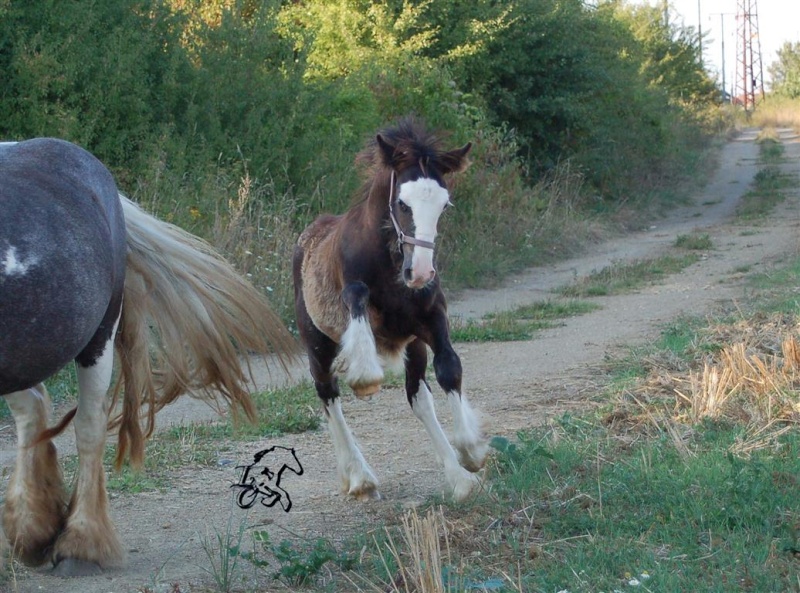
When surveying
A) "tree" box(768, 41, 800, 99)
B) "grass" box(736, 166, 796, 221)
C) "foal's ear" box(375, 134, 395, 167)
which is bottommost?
"grass" box(736, 166, 796, 221)

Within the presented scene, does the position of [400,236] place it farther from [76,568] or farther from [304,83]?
[304,83]

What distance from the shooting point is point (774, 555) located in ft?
11.9

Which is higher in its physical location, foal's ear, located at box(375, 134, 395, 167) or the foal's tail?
foal's ear, located at box(375, 134, 395, 167)

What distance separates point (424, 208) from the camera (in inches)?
199

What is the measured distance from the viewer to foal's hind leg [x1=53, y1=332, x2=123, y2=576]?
4.15m

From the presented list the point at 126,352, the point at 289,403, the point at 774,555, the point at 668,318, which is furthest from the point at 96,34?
the point at 774,555

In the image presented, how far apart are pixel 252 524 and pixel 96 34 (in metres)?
8.19

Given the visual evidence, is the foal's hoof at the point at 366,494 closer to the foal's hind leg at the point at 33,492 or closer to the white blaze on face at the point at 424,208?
the white blaze on face at the point at 424,208

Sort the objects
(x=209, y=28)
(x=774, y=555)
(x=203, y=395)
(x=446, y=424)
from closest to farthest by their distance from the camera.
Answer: (x=774, y=555) < (x=203, y=395) < (x=446, y=424) < (x=209, y=28)

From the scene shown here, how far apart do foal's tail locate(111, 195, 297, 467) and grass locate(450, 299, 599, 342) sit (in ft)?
15.6

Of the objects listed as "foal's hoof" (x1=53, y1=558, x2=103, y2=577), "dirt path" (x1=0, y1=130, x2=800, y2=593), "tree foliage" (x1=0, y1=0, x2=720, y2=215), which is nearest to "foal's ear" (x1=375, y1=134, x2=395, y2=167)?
"dirt path" (x1=0, y1=130, x2=800, y2=593)

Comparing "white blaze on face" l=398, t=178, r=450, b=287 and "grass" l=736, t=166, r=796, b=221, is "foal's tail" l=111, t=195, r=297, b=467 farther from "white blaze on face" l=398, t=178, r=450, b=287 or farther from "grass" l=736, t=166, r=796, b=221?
"grass" l=736, t=166, r=796, b=221

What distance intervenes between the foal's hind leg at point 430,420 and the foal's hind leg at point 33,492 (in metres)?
1.79

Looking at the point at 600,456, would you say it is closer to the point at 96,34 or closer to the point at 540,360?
the point at 540,360
